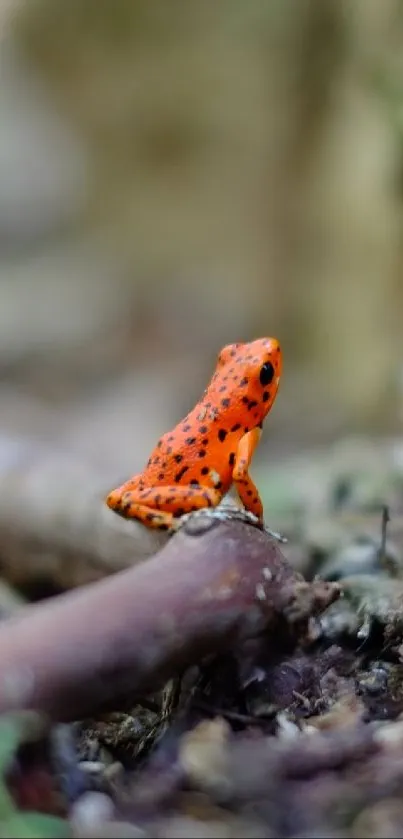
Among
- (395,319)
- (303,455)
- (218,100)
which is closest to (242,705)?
(303,455)

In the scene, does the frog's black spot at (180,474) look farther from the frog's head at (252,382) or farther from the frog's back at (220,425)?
the frog's head at (252,382)

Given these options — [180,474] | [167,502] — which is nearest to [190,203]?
[180,474]

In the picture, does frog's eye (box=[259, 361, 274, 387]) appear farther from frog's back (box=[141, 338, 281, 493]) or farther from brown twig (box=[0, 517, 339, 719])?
brown twig (box=[0, 517, 339, 719])

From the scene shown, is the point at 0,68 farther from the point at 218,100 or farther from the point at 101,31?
the point at 218,100

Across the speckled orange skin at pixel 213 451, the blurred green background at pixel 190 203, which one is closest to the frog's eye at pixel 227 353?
the speckled orange skin at pixel 213 451

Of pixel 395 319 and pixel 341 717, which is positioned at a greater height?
pixel 395 319

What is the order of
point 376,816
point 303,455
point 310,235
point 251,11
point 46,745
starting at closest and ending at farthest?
point 376,816 < point 46,745 < point 303,455 < point 251,11 < point 310,235

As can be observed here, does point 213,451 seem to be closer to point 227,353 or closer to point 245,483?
point 245,483
